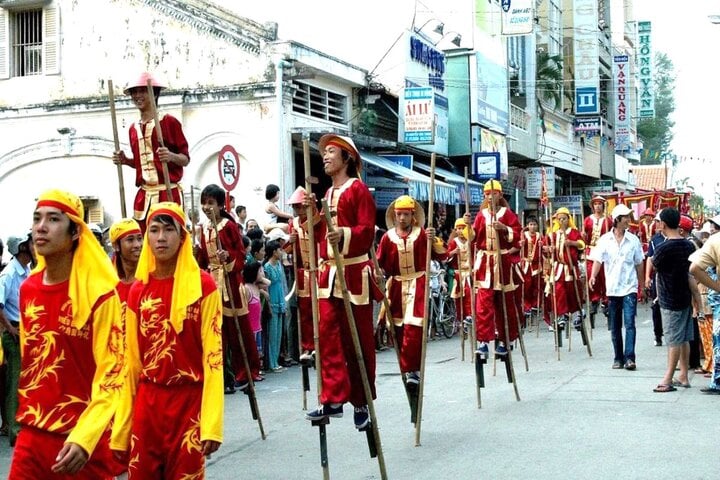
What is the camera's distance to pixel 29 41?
23.6m

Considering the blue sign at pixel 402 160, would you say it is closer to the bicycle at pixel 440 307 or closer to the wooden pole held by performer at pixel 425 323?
the bicycle at pixel 440 307

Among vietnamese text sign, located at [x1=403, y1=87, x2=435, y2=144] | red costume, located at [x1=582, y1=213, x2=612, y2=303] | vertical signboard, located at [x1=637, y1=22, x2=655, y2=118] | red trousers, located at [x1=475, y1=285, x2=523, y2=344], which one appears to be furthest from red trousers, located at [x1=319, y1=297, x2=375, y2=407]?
vertical signboard, located at [x1=637, y1=22, x2=655, y2=118]

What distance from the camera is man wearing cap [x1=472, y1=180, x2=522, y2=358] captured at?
12.6 m

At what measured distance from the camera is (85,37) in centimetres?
2297

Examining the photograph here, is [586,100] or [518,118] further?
[586,100]

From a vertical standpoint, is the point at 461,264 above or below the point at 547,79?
below

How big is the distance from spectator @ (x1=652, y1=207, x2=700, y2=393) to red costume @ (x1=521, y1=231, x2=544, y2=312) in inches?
344

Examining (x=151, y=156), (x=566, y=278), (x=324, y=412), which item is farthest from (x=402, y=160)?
(x=324, y=412)

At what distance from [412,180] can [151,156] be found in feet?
47.6

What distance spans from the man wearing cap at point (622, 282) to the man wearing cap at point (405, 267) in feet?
13.4

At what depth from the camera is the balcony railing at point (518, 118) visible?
35688 millimetres

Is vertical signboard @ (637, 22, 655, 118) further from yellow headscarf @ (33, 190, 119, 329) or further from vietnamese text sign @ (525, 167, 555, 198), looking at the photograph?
yellow headscarf @ (33, 190, 119, 329)

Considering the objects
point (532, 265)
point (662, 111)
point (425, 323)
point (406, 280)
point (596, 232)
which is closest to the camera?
point (425, 323)

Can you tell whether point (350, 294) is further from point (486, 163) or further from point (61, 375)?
point (486, 163)
